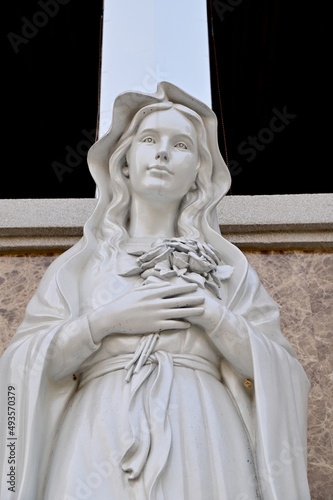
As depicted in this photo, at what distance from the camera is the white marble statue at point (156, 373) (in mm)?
2846

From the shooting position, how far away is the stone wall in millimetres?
4258

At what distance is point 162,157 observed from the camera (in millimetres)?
3744

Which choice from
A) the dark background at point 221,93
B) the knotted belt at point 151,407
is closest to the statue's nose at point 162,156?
the knotted belt at point 151,407

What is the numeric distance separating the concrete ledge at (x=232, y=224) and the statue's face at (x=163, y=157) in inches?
42.8

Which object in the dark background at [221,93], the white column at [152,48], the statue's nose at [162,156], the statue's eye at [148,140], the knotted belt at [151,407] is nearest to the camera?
the knotted belt at [151,407]

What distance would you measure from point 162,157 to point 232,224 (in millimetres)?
1266

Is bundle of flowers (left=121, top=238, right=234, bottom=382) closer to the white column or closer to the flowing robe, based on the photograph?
the flowing robe

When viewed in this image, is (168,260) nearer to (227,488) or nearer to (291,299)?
(227,488)

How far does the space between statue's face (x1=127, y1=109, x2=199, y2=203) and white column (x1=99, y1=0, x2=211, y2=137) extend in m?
1.31

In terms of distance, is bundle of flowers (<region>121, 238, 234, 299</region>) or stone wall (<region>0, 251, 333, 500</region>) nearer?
bundle of flowers (<region>121, 238, 234, 299</region>)

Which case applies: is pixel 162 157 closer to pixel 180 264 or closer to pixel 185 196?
pixel 185 196

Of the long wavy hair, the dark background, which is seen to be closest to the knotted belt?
the long wavy hair

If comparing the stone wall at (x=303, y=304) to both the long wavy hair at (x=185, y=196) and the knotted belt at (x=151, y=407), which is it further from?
→ the knotted belt at (x=151, y=407)

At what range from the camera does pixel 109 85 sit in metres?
5.50
